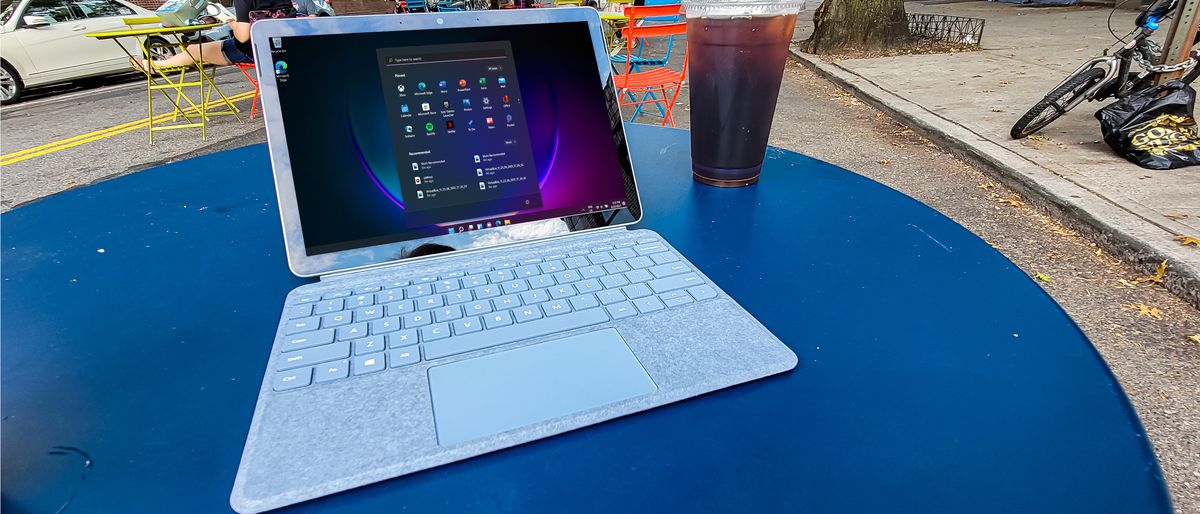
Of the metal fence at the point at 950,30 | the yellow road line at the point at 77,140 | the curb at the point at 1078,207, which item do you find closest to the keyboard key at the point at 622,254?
the curb at the point at 1078,207

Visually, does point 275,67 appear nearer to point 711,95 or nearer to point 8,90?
point 711,95

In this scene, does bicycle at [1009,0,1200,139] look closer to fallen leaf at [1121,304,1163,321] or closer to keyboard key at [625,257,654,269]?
fallen leaf at [1121,304,1163,321]


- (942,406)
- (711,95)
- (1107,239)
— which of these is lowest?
(1107,239)

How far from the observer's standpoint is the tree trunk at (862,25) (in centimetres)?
684

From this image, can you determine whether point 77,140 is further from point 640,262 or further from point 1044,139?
point 1044,139

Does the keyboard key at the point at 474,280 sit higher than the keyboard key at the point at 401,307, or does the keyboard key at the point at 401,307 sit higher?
the keyboard key at the point at 474,280

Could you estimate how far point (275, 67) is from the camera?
718 millimetres

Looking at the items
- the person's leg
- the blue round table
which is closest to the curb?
the blue round table

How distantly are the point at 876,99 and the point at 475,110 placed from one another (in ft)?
16.2

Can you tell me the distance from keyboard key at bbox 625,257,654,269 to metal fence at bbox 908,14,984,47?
801cm

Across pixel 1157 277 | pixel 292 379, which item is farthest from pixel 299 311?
pixel 1157 277

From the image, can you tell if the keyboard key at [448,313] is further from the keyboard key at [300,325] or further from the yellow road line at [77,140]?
the yellow road line at [77,140]

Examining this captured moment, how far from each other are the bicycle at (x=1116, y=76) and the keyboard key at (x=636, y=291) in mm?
3904

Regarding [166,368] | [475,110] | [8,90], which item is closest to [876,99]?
[475,110]
